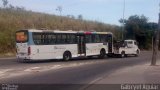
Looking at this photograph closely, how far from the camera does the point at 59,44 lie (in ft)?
116

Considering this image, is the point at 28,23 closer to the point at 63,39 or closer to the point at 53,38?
the point at 63,39

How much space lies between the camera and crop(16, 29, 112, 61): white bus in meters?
32.8

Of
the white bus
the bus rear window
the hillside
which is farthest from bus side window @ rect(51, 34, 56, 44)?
the hillside

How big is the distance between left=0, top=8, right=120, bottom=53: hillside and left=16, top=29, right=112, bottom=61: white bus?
34.2 feet

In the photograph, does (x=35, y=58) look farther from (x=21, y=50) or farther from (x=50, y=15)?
(x=50, y=15)

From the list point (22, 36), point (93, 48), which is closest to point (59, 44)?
point (22, 36)

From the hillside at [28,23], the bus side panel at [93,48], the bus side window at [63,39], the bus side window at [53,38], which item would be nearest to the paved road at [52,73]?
the bus side window at [53,38]

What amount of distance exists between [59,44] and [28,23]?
2013cm

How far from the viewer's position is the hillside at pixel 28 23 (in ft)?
153

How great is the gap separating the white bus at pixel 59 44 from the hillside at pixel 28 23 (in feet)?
34.2

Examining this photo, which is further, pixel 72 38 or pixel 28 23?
pixel 28 23

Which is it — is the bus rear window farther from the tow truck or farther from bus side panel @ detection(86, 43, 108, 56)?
the tow truck

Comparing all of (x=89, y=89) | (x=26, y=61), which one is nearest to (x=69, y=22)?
(x=26, y=61)

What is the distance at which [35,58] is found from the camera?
3300 cm
